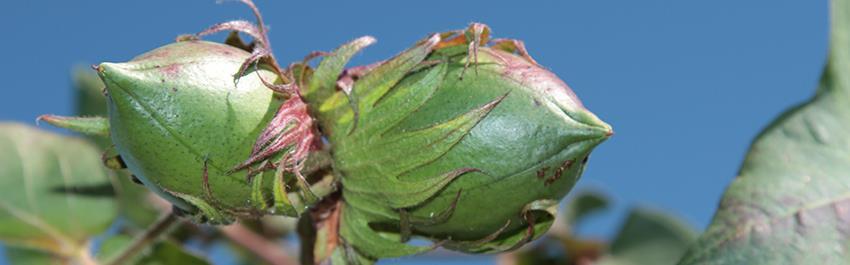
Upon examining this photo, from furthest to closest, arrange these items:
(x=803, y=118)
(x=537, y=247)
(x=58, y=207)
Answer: (x=537, y=247) < (x=58, y=207) < (x=803, y=118)

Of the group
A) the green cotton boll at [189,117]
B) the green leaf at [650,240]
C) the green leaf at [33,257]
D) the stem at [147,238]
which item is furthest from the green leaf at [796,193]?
the green leaf at [33,257]

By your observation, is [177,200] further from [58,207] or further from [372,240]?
[58,207]

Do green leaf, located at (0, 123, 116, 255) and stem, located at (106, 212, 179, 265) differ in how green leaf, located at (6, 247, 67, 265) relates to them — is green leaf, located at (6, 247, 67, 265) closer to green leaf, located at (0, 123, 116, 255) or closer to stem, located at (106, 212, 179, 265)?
green leaf, located at (0, 123, 116, 255)

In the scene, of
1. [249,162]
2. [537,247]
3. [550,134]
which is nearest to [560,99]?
[550,134]

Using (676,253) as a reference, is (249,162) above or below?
above

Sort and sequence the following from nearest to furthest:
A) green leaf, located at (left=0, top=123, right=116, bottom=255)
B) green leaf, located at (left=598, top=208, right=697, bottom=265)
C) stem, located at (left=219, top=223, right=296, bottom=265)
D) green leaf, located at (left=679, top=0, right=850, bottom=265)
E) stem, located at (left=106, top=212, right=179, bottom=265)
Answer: green leaf, located at (left=679, top=0, right=850, bottom=265) < stem, located at (left=106, top=212, right=179, bottom=265) < green leaf, located at (left=0, top=123, right=116, bottom=255) < stem, located at (left=219, top=223, right=296, bottom=265) < green leaf, located at (left=598, top=208, right=697, bottom=265)

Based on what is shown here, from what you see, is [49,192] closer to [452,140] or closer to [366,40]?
[366,40]

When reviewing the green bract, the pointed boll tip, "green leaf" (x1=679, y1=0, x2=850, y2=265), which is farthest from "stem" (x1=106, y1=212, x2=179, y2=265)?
"green leaf" (x1=679, y1=0, x2=850, y2=265)
